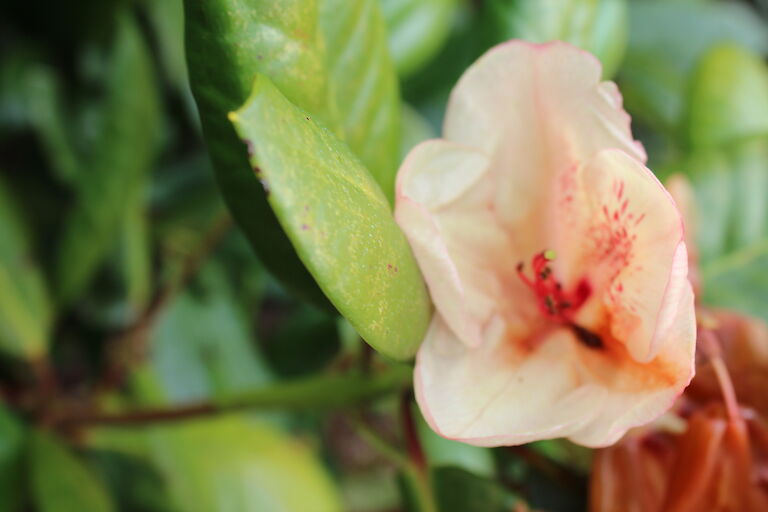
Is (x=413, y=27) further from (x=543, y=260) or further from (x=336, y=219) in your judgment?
(x=336, y=219)

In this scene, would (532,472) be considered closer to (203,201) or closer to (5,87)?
(203,201)

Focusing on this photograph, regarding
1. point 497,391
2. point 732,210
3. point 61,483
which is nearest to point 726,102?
point 732,210

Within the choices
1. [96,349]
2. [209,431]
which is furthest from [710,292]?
[96,349]

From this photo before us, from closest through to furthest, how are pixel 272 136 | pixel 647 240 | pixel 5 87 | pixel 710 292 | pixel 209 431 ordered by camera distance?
pixel 272 136, pixel 647 240, pixel 710 292, pixel 209 431, pixel 5 87

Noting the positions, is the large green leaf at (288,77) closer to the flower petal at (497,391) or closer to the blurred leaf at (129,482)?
the flower petal at (497,391)

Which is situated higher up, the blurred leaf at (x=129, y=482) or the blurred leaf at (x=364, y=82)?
the blurred leaf at (x=364, y=82)

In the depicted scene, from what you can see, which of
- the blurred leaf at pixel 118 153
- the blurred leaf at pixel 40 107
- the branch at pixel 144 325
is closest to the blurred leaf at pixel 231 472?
the branch at pixel 144 325

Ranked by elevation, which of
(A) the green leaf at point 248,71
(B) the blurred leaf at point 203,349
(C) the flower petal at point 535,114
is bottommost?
(B) the blurred leaf at point 203,349

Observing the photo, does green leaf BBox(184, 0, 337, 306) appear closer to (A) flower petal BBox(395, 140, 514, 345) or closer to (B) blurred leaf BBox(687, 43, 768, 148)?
(A) flower petal BBox(395, 140, 514, 345)
